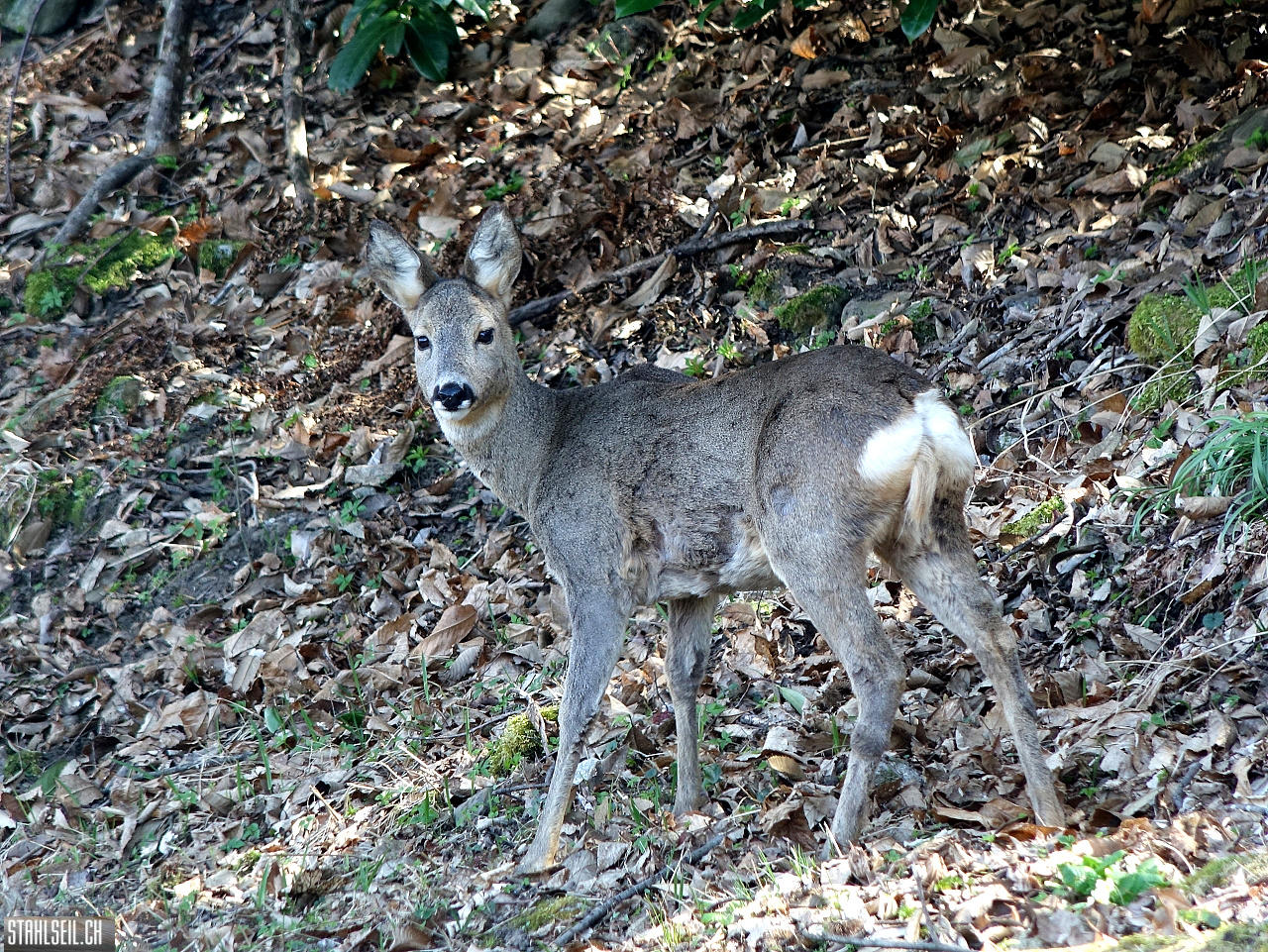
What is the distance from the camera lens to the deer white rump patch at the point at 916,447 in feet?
14.5

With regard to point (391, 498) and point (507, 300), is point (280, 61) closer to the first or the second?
point (391, 498)

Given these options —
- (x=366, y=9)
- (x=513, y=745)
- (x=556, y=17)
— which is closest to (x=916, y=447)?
(x=513, y=745)

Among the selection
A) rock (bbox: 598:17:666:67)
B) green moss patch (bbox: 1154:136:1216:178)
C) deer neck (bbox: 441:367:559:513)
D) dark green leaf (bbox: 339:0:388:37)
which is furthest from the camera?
rock (bbox: 598:17:666:67)

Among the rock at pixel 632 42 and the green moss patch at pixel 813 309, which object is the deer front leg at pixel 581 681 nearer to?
the green moss patch at pixel 813 309

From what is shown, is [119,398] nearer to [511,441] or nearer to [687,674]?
[511,441]

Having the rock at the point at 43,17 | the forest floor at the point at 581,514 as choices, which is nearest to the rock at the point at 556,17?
the forest floor at the point at 581,514

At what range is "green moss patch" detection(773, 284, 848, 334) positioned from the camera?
7.71 meters

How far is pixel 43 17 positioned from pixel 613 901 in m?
10.7

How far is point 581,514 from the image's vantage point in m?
5.29

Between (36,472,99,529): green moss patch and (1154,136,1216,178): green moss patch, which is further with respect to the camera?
(36,472,99,529): green moss patch

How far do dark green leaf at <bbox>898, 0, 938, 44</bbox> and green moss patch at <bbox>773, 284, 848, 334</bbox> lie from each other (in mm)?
1783

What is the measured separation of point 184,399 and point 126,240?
6.24 feet

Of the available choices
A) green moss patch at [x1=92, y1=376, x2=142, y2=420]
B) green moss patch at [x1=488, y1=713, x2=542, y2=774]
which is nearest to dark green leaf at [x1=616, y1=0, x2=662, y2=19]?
green moss patch at [x1=488, y1=713, x2=542, y2=774]

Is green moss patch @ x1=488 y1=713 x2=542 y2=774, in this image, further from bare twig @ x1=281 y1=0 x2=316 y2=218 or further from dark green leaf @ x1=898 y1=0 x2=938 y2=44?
bare twig @ x1=281 y1=0 x2=316 y2=218
